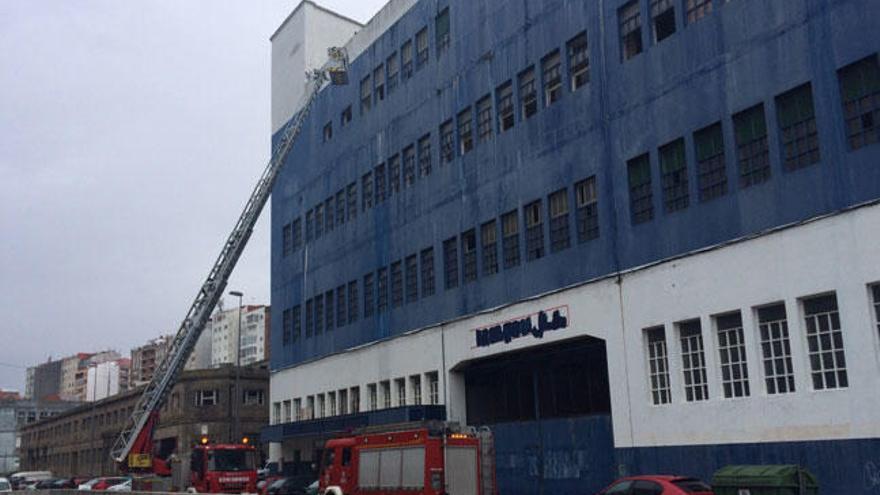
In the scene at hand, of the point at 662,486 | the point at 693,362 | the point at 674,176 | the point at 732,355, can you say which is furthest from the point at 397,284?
the point at 662,486

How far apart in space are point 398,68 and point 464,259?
39.8 feet

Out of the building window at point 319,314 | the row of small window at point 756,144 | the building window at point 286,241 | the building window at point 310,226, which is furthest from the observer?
the building window at point 286,241

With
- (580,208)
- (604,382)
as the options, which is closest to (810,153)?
(580,208)

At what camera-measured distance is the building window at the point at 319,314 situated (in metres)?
50.1

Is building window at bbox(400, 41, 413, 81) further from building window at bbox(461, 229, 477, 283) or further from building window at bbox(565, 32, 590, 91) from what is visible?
building window at bbox(565, 32, 590, 91)

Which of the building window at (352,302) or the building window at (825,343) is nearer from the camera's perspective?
the building window at (825,343)

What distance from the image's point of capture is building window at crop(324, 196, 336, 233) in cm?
4965

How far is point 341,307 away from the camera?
4803cm

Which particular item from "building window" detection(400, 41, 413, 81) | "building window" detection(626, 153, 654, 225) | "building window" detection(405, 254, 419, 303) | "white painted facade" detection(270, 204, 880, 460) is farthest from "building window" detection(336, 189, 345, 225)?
"building window" detection(626, 153, 654, 225)

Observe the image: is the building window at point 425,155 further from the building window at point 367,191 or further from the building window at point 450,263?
the building window at point 367,191

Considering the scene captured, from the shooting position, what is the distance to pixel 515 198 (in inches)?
1363

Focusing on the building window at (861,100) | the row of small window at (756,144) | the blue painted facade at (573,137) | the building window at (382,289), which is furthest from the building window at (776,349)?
the building window at (382,289)

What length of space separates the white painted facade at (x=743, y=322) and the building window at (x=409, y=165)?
33.7 feet

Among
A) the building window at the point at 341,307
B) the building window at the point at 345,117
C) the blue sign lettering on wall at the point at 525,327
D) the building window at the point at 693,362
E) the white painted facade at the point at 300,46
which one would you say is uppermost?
the white painted facade at the point at 300,46
